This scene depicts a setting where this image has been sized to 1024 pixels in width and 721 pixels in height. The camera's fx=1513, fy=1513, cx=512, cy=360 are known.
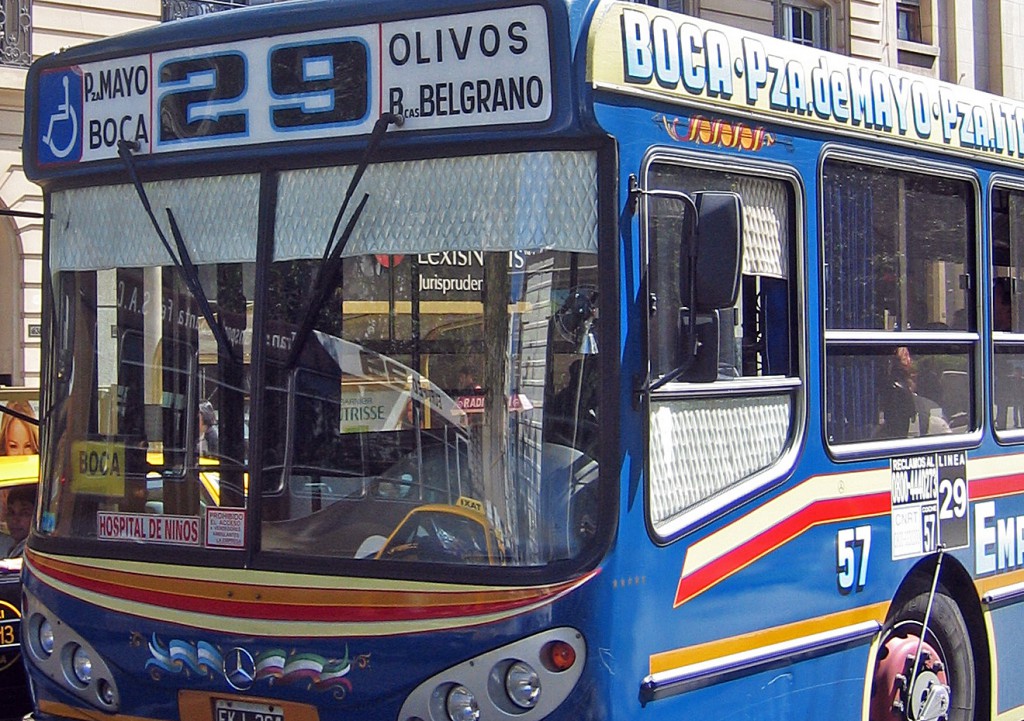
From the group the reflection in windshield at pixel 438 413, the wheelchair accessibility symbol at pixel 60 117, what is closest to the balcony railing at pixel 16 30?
the wheelchair accessibility symbol at pixel 60 117

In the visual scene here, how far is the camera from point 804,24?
2480 centimetres

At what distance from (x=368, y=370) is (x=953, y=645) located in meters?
2.83

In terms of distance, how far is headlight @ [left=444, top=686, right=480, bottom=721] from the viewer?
4320 mm

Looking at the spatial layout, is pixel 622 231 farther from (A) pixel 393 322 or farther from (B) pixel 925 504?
(B) pixel 925 504

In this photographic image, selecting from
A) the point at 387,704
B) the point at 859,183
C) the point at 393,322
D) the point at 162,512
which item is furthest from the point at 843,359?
the point at 162,512

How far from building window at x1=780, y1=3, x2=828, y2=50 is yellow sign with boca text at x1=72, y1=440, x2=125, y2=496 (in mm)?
20397

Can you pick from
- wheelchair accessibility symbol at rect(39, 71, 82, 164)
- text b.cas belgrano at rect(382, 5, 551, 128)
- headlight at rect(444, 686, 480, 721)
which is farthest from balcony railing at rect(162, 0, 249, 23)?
headlight at rect(444, 686, 480, 721)

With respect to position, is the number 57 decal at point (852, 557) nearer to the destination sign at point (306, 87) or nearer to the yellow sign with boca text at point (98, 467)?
the destination sign at point (306, 87)

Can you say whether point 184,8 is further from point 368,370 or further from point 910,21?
point 910,21

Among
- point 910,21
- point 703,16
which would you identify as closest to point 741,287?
point 703,16

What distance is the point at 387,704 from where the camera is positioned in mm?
4422

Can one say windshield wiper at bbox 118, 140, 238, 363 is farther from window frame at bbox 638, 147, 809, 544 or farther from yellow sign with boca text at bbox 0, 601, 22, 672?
yellow sign with boca text at bbox 0, 601, 22, 672

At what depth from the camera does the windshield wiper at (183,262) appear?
4.83 m

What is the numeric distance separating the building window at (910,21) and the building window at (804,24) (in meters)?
1.93
